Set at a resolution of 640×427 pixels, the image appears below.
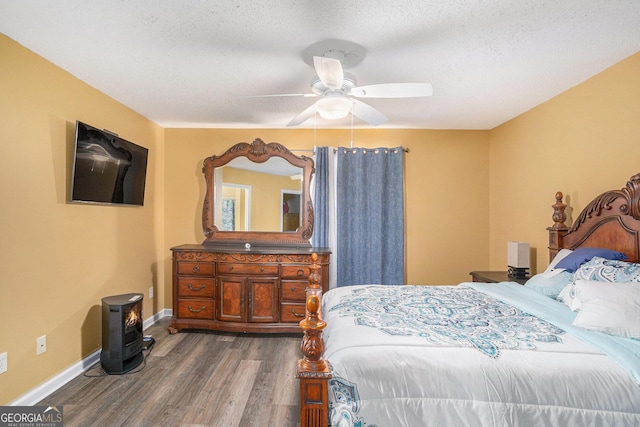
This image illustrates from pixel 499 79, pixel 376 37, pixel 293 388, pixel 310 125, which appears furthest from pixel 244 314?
pixel 499 79

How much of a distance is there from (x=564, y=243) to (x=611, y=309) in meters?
1.38

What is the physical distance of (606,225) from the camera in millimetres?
2482

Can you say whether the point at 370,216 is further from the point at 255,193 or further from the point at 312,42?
the point at 312,42

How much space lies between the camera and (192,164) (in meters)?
4.39

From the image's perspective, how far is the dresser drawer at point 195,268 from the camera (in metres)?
3.75

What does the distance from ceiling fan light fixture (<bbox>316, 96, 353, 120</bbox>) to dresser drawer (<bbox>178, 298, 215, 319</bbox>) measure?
2585 mm

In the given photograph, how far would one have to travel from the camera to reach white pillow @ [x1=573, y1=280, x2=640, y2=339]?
1665 mm

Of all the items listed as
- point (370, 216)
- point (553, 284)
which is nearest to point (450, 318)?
point (553, 284)

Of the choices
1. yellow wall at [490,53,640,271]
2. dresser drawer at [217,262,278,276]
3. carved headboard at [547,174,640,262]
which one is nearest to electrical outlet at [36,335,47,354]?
dresser drawer at [217,262,278,276]

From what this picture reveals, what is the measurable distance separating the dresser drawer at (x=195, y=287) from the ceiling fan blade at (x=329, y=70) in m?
2.68

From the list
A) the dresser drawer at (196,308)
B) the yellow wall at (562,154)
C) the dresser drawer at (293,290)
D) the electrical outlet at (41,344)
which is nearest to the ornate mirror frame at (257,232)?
the dresser drawer at (293,290)

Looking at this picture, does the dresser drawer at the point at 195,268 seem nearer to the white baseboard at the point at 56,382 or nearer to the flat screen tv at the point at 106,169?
the flat screen tv at the point at 106,169

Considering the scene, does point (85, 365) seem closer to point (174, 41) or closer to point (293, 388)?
point (293, 388)

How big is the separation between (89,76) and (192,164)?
1.73 metres
